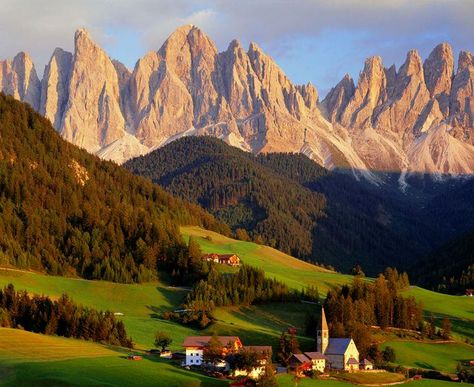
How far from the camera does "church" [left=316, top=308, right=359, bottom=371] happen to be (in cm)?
12169

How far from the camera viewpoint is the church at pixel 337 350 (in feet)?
399

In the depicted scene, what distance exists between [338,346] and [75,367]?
41671 mm

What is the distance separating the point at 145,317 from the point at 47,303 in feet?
75.5

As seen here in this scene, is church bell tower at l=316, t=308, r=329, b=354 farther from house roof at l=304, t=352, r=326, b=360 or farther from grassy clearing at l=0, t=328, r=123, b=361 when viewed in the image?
grassy clearing at l=0, t=328, r=123, b=361

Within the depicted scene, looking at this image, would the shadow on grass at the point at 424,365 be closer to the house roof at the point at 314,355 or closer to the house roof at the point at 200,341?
the house roof at the point at 314,355

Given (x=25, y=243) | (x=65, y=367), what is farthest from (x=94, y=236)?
(x=65, y=367)

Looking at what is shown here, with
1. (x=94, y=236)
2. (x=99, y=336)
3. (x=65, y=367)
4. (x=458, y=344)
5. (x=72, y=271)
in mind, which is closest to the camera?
(x=65, y=367)

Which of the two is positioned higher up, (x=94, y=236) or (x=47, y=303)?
(x=94, y=236)

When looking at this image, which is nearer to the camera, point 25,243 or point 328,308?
point 328,308

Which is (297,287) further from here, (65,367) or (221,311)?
(65,367)

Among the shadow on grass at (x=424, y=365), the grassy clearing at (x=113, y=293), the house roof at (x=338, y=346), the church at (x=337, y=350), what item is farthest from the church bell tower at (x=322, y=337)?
the grassy clearing at (x=113, y=293)

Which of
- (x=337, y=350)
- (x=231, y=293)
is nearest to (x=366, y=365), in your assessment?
(x=337, y=350)

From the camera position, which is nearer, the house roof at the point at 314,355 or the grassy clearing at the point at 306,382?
the grassy clearing at the point at 306,382

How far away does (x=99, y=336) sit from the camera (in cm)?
12600
